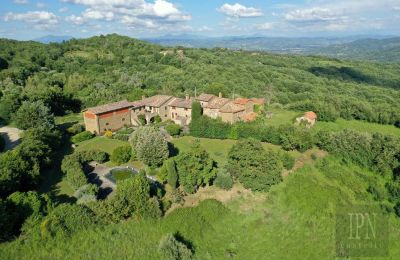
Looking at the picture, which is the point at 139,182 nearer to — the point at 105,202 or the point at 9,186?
the point at 105,202

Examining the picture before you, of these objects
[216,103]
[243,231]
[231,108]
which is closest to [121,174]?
[243,231]

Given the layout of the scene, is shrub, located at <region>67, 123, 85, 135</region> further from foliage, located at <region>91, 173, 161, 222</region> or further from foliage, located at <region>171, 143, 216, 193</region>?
foliage, located at <region>91, 173, 161, 222</region>

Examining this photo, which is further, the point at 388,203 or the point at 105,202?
the point at 388,203

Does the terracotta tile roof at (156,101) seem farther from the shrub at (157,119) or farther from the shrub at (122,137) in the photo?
the shrub at (122,137)

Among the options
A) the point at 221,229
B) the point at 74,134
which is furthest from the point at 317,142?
the point at 74,134

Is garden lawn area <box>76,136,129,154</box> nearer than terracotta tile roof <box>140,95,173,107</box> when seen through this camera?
Yes

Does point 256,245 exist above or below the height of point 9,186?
below

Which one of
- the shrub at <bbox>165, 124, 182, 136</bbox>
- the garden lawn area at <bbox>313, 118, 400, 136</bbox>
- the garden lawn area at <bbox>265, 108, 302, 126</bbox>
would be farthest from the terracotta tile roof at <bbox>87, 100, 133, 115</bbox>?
the garden lawn area at <bbox>313, 118, 400, 136</bbox>

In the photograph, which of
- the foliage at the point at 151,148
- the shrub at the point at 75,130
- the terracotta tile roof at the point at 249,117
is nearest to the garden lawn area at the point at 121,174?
the foliage at the point at 151,148
